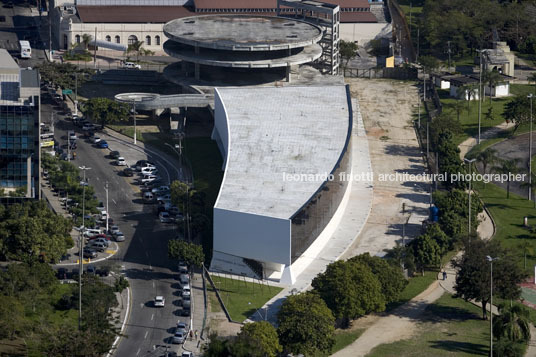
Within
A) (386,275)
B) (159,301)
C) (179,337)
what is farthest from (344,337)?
(159,301)

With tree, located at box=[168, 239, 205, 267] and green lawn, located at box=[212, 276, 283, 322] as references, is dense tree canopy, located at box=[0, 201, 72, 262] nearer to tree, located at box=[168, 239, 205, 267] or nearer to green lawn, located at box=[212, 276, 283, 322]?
tree, located at box=[168, 239, 205, 267]

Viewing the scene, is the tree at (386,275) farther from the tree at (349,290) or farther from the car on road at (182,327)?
the car on road at (182,327)

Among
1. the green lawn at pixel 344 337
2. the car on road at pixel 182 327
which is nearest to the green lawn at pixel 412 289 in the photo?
the green lawn at pixel 344 337

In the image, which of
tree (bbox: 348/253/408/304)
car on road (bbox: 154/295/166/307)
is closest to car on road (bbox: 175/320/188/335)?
car on road (bbox: 154/295/166/307)

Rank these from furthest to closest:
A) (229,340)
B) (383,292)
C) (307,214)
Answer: (307,214)
(383,292)
(229,340)

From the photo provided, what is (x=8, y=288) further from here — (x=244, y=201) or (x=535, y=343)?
(x=535, y=343)

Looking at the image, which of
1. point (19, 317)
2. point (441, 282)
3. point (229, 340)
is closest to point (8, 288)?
point (19, 317)
